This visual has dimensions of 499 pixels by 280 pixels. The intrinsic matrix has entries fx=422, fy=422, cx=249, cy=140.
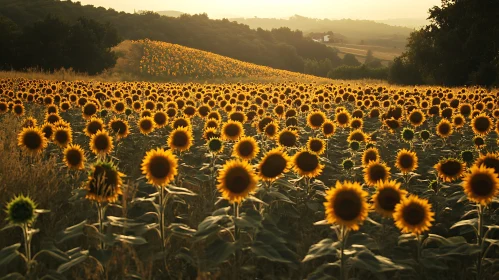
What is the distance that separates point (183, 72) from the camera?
45031mm

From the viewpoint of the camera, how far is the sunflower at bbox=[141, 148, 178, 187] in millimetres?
4383

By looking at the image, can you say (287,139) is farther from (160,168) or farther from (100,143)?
(160,168)

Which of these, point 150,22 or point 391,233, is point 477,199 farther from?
point 150,22

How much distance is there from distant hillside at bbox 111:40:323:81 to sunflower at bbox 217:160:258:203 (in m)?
36.6

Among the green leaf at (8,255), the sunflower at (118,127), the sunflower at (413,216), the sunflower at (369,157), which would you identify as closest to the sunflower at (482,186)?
the sunflower at (413,216)

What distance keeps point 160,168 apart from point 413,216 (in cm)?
257

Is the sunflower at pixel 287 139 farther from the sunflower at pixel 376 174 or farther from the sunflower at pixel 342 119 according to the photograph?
the sunflower at pixel 342 119

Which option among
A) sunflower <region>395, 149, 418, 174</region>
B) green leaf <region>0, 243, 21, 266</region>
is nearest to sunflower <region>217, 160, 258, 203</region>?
green leaf <region>0, 243, 21, 266</region>

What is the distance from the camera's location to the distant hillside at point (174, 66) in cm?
4375

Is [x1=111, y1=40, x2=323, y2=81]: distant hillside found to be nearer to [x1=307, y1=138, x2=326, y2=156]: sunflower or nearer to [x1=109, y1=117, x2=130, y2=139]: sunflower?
[x1=109, y1=117, x2=130, y2=139]: sunflower

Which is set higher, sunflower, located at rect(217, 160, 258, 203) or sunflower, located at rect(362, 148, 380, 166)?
sunflower, located at rect(217, 160, 258, 203)

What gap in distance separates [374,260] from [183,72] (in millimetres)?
43123

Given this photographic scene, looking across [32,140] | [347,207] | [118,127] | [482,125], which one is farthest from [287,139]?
[482,125]

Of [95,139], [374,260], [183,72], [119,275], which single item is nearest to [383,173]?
[374,260]
